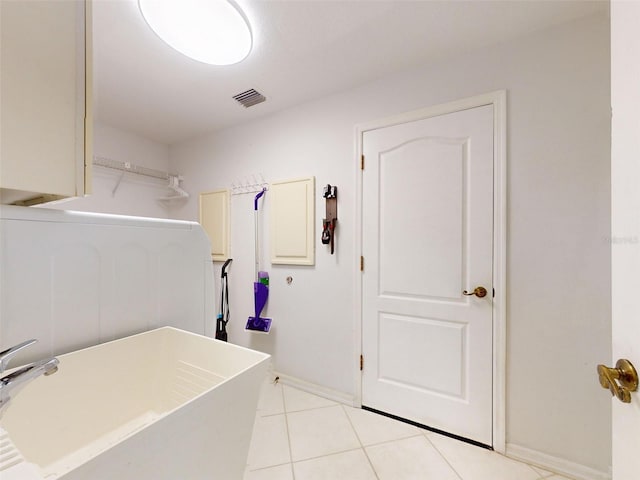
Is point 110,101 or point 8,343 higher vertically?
point 110,101

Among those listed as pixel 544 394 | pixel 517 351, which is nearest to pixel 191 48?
pixel 517 351

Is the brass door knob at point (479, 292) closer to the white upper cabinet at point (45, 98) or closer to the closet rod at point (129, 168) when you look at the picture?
the white upper cabinet at point (45, 98)

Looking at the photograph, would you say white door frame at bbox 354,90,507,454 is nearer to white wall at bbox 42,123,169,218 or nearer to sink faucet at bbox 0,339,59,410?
sink faucet at bbox 0,339,59,410

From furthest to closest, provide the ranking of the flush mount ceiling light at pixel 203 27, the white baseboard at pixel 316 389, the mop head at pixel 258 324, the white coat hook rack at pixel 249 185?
the white coat hook rack at pixel 249 185, the mop head at pixel 258 324, the white baseboard at pixel 316 389, the flush mount ceiling light at pixel 203 27

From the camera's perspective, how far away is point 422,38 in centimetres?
148

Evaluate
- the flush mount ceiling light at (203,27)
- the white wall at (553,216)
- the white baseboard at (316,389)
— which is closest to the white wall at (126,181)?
the flush mount ceiling light at (203,27)

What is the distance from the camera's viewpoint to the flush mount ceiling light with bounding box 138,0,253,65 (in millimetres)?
1208

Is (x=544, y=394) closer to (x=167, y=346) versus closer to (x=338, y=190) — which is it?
(x=338, y=190)

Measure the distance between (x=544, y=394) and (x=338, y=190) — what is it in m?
1.76

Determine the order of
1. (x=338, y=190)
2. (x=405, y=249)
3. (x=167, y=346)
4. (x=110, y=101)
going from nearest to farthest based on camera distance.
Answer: (x=167, y=346)
(x=405, y=249)
(x=338, y=190)
(x=110, y=101)
